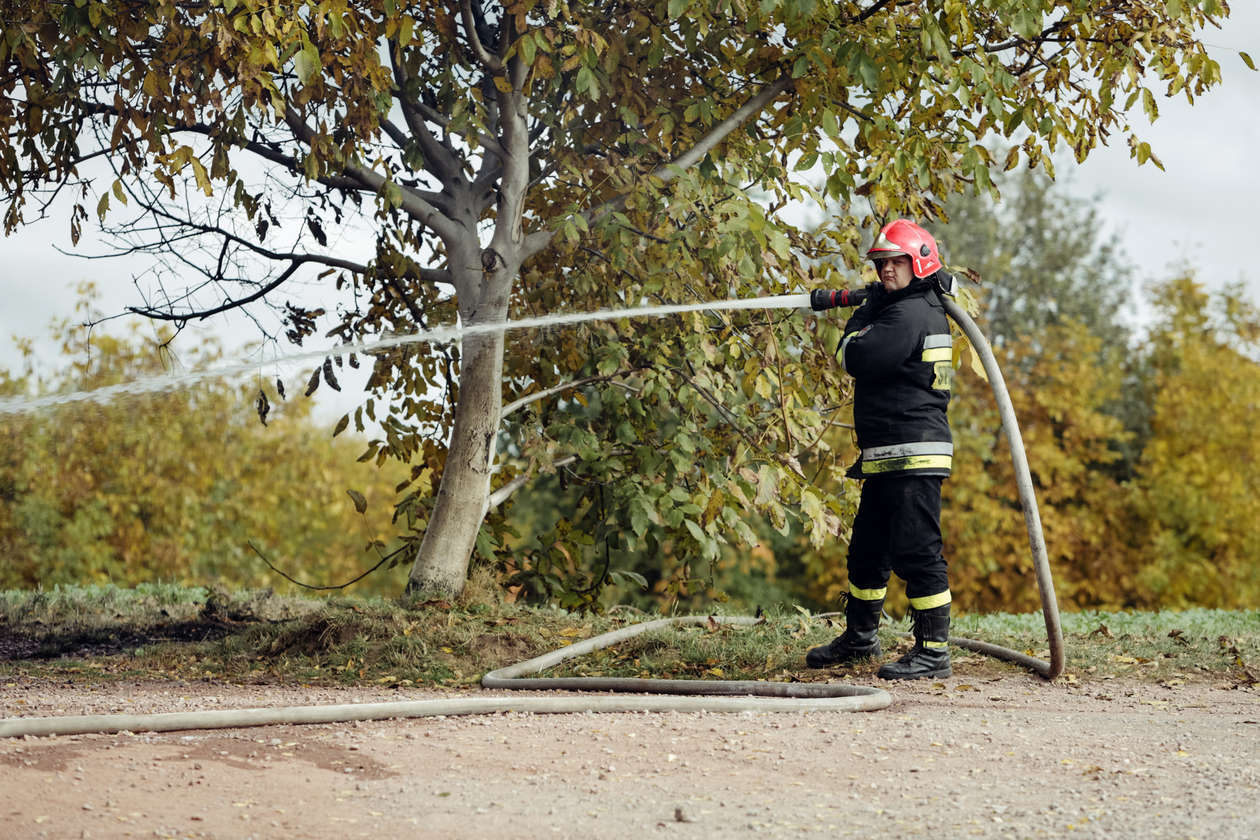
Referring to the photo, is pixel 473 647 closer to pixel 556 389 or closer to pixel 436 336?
pixel 436 336

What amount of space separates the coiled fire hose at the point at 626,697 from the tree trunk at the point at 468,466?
1.52 metres

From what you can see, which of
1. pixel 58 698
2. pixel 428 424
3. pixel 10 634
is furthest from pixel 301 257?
pixel 58 698

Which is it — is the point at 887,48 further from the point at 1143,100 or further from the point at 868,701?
the point at 868,701

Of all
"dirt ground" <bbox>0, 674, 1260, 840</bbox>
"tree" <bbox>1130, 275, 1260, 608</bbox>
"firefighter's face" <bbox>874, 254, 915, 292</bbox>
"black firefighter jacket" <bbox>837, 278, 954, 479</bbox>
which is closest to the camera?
"dirt ground" <bbox>0, 674, 1260, 840</bbox>

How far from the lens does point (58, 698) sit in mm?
5617

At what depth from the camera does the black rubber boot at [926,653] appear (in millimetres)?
5844

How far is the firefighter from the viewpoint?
225 inches

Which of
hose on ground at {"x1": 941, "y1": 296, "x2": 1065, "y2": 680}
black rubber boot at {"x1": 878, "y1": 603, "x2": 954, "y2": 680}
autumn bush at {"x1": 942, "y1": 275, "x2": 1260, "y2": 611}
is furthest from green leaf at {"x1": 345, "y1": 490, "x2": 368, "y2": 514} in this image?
autumn bush at {"x1": 942, "y1": 275, "x2": 1260, "y2": 611}

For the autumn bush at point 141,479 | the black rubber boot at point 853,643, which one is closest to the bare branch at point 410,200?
the black rubber boot at point 853,643

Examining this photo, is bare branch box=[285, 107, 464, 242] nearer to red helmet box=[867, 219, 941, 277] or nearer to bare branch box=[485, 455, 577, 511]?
bare branch box=[485, 455, 577, 511]

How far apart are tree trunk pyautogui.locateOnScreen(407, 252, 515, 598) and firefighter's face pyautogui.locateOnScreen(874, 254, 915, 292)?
9.30ft

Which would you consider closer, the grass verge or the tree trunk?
the grass verge

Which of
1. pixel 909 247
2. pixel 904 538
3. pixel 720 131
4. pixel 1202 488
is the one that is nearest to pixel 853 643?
pixel 904 538

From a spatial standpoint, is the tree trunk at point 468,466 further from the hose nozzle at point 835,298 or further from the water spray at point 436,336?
the hose nozzle at point 835,298
